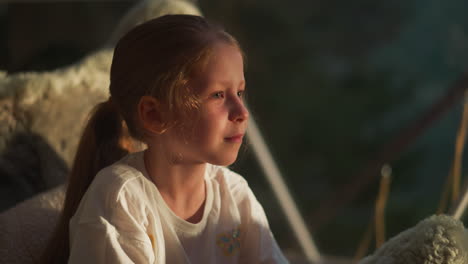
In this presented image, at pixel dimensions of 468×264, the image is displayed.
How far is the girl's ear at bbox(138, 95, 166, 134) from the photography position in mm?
631

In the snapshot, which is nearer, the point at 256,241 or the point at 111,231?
the point at 111,231

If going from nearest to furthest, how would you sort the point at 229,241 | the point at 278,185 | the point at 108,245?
the point at 108,245 → the point at 229,241 → the point at 278,185

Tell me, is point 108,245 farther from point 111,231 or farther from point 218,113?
point 218,113

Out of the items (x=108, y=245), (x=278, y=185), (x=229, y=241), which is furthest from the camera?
(x=278, y=185)

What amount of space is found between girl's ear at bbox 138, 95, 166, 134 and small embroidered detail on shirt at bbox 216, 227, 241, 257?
154 mm

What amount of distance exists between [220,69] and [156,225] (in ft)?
0.58

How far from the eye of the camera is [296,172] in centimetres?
366

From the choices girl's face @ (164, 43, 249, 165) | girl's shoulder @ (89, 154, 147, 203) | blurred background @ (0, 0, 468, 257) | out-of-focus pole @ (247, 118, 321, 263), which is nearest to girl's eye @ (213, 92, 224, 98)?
girl's face @ (164, 43, 249, 165)

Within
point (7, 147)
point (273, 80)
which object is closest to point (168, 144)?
point (7, 147)

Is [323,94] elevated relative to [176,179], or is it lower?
lower

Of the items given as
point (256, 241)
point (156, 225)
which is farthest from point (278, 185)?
point (156, 225)

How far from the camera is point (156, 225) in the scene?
64 centimetres

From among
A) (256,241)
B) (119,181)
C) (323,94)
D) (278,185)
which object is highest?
(119,181)

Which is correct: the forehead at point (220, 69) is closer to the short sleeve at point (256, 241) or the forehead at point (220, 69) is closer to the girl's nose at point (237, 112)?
the girl's nose at point (237, 112)
